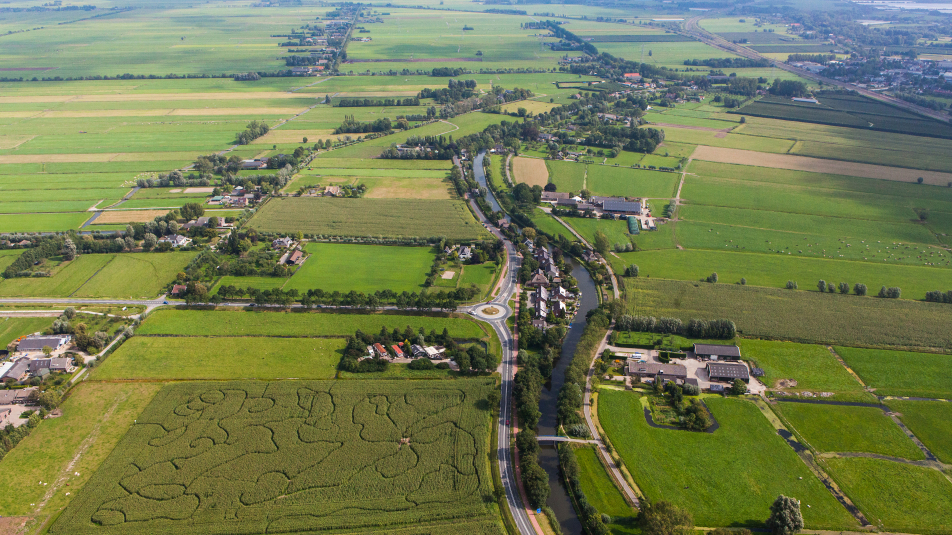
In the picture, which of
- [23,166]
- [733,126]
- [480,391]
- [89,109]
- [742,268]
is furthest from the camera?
[89,109]

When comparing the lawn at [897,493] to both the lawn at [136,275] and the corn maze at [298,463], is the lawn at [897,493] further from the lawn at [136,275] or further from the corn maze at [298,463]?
the lawn at [136,275]

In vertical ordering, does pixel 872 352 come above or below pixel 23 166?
below

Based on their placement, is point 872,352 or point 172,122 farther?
point 172,122

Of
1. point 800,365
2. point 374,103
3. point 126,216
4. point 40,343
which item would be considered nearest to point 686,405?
point 800,365

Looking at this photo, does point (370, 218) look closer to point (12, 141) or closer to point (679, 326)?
point (679, 326)

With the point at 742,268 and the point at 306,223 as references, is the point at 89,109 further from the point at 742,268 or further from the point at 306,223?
the point at 742,268

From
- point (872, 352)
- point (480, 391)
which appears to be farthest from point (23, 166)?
point (872, 352)
